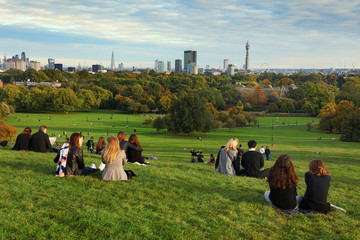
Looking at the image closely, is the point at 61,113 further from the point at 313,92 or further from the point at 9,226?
the point at 9,226

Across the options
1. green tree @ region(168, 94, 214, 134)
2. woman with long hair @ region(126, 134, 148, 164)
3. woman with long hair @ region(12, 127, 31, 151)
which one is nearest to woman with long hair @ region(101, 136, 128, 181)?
woman with long hair @ region(126, 134, 148, 164)

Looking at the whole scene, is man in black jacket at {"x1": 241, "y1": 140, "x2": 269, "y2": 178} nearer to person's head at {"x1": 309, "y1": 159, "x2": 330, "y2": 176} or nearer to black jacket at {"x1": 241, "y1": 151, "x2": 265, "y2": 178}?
black jacket at {"x1": 241, "y1": 151, "x2": 265, "y2": 178}

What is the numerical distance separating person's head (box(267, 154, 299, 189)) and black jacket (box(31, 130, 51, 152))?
1069cm

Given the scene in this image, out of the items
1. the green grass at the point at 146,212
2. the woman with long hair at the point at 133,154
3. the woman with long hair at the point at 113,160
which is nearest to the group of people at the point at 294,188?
the green grass at the point at 146,212

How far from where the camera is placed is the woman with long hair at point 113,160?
9.38 meters

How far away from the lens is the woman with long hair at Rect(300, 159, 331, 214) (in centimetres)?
796

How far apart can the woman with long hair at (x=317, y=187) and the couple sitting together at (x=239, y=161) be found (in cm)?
342

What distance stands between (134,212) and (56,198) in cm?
205

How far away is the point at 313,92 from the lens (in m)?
120

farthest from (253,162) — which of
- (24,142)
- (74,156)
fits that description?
(24,142)

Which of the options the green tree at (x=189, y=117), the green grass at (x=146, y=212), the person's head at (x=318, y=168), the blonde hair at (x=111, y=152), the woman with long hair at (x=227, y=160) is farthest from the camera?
the green tree at (x=189, y=117)

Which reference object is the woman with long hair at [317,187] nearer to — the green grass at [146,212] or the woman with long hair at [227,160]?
the green grass at [146,212]

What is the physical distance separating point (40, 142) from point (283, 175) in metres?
11.1

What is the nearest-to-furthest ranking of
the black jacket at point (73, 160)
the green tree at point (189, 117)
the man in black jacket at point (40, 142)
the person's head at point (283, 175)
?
the person's head at point (283, 175) → the black jacket at point (73, 160) → the man in black jacket at point (40, 142) → the green tree at point (189, 117)
